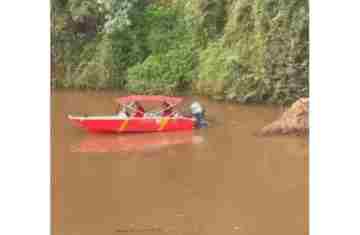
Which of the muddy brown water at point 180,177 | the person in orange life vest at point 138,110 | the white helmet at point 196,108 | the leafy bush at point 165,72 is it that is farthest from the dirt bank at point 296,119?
the person in orange life vest at point 138,110

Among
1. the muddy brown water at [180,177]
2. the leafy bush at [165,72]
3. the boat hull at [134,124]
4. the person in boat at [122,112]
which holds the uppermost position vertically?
the leafy bush at [165,72]

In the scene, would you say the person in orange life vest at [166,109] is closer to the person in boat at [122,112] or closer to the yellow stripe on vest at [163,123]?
the yellow stripe on vest at [163,123]

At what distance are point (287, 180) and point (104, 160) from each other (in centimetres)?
95

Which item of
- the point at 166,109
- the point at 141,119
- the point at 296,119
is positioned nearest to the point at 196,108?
the point at 166,109

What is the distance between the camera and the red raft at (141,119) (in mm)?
6242

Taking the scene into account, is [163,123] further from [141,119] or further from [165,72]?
[165,72]

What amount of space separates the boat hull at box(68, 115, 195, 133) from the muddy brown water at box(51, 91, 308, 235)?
0.12ft

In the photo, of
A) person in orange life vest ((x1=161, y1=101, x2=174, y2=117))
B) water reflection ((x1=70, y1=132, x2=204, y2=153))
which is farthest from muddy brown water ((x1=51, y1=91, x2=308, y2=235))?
person in orange life vest ((x1=161, y1=101, x2=174, y2=117))

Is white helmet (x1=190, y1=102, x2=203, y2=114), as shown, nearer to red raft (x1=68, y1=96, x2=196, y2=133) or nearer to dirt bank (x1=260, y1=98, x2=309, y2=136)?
red raft (x1=68, y1=96, x2=196, y2=133)

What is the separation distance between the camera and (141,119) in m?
6.27

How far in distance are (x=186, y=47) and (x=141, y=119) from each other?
442 mm

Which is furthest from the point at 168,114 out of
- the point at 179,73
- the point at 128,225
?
the point at 128,225

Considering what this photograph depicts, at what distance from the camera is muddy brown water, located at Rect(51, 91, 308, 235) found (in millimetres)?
6113
